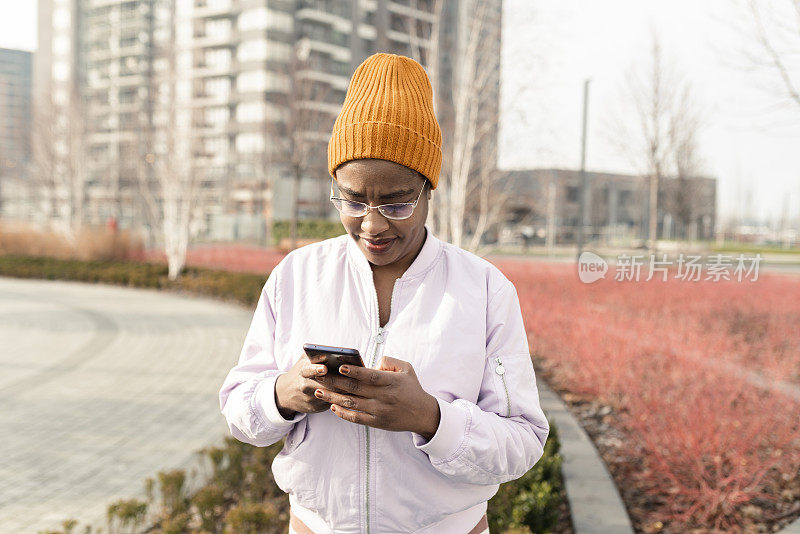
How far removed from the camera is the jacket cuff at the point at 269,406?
4.47 ft

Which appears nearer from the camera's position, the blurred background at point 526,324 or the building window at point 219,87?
the blurred background at point 526,324

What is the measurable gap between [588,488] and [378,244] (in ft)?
9.21

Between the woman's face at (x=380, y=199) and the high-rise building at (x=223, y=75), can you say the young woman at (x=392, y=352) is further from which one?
the high-rise building at (x=223, y=75)

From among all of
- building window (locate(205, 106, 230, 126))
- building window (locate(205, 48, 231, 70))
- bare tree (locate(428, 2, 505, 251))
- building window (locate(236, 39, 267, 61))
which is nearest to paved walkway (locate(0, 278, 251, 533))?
bare tree (locate(428, 2, 505, 251))

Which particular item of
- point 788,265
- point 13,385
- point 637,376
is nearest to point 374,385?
point 637,376

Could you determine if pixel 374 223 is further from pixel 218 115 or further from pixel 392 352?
pixel 218 115

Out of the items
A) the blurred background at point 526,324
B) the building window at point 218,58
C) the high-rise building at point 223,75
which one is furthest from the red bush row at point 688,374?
the building window at point 218,58

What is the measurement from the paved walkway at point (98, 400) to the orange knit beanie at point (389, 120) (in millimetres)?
3221

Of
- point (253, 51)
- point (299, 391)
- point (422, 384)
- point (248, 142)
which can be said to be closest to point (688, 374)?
point (422, 384)

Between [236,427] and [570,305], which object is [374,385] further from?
[570,305]

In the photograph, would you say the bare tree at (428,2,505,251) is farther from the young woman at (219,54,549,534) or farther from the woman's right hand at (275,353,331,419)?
the woman's right hand at (275,353,331,419)

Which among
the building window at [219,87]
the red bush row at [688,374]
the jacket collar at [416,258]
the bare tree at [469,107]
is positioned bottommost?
the red bush row at [688,374]

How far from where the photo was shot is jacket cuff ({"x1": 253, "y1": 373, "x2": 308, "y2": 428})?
4.47 ft

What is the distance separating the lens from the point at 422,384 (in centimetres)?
137
